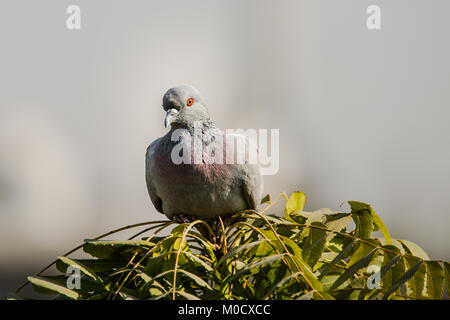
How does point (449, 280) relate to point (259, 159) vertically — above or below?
below

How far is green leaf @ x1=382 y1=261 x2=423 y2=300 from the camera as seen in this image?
2254 millimetres

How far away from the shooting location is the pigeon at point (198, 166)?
3.53m

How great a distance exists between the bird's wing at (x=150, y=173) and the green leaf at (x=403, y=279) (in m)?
2.03

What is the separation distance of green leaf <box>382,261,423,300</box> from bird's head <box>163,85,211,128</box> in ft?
6.18

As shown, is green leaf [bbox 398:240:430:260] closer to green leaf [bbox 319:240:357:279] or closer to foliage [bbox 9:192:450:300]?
foliage [bbox 9:192:450:300]

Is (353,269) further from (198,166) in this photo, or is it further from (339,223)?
(198,166)

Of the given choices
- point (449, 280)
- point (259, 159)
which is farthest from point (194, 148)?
point (449, 280)

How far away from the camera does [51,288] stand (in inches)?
101
